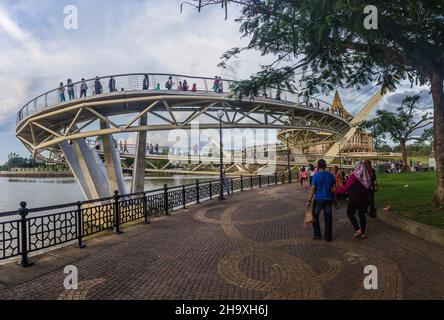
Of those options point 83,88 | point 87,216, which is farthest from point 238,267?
point 83,88

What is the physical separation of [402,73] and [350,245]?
6955 millimetres

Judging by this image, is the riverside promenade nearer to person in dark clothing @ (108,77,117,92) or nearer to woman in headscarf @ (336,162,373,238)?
woman in headscarf @ (336,162,373,238)

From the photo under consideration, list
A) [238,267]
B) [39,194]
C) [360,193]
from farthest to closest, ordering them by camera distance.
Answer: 1. [39,194]
2. [360,193]
3. [238,267]

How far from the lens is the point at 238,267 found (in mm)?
5340

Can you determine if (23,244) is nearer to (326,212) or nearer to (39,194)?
(326,212)

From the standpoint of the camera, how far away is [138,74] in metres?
18.8

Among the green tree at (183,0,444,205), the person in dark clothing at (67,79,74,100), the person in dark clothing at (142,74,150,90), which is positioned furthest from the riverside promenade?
the person in dark clothing at (67,79,74,100)

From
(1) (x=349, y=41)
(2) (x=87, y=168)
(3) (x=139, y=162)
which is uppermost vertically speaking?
(1) (x=349, y=41)

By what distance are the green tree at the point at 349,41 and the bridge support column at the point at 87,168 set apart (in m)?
18.2

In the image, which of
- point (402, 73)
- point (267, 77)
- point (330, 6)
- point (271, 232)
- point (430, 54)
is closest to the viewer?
point (330, 6)

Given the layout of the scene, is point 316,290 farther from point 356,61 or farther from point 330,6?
point 356,61

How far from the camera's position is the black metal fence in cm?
595

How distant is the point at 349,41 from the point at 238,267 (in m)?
6.66
